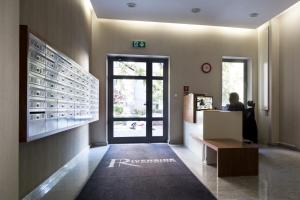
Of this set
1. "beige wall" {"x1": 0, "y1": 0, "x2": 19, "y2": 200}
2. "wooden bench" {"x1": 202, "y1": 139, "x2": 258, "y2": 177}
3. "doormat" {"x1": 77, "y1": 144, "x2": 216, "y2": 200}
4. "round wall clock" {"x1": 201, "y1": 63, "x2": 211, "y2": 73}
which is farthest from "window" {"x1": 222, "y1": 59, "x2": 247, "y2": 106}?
"beige wall" {"x1": 0, "y1": 0, "x2": 19, "y2": 200}

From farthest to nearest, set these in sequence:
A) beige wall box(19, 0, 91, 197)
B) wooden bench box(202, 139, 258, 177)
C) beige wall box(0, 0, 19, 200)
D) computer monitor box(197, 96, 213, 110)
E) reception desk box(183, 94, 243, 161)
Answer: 1. computer monitor box(197, 96, 213, 110)
2. reception desk box(183, 94, 243, 161)
3. wooden bench box(202, 139, 258, 177)
4. beige wall box(19, 0, 91, 197)
5. beige wall box(0, 0, 19, 200)

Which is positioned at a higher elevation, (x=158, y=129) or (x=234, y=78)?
(x=234, y=78)

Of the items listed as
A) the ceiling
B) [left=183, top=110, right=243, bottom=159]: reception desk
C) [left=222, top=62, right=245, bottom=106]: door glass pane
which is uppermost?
the ceiling

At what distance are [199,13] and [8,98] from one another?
4.93m

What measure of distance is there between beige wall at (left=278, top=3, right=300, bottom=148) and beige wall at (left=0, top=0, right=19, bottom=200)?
5879 millimetres

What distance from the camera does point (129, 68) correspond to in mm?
6223

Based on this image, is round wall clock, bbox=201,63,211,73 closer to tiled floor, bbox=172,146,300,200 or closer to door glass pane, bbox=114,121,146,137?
door glass pane, bbox=114,121,146,137

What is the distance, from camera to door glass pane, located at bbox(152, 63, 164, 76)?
632 cm

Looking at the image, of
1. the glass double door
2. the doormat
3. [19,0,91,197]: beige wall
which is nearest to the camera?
[19,0,91,197]: beige wall

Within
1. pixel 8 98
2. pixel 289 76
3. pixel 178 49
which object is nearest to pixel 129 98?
pixel 178 49

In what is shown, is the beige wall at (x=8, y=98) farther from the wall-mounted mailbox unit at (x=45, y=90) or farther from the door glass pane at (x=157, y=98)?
the door glass pane at (x=157, y=98)

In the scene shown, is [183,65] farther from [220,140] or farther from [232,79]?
[220,140]

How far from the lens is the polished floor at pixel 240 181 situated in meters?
2.68

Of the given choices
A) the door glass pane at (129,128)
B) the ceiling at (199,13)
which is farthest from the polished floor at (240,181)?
the ceiling at (199,13)
